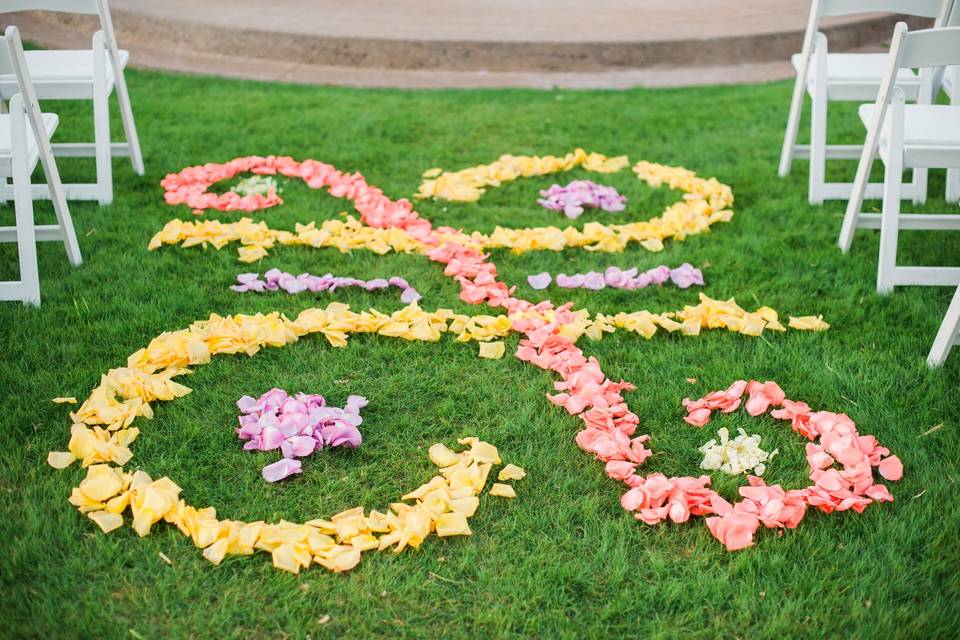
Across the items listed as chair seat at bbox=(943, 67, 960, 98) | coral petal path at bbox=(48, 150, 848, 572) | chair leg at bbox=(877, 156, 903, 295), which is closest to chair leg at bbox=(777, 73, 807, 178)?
coral petal path at bbox=(48, 150, 848, 572)

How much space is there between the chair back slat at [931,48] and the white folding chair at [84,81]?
402 centimetres

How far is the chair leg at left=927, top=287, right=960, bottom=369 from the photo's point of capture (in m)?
3.28

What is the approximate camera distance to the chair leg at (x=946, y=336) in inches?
129

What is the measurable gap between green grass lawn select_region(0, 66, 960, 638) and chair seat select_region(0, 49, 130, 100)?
626 millimetres

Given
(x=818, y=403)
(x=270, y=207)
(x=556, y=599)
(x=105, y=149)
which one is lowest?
(x=556, y=599)

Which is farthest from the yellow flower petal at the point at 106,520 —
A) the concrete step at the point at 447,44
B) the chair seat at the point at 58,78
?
the concrete step at the point at 447,44

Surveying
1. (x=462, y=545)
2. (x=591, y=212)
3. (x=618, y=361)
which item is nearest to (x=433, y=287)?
(x=618, y=361)

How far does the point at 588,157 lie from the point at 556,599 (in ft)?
12.8

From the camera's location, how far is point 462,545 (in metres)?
2.61

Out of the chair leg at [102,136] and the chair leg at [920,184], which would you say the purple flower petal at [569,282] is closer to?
the chair leg at [920,184]

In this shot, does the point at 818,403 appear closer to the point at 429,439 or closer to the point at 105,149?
the point at 429,439

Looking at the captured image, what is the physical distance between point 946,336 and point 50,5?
4634 millimetres

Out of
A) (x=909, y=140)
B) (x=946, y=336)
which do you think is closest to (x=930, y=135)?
(x=909, y=140)

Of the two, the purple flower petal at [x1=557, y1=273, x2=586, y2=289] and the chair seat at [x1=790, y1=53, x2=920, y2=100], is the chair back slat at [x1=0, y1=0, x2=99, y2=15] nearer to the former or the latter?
the purple flower petal at [x1=557, y1=273, x2=586, y2=289]
